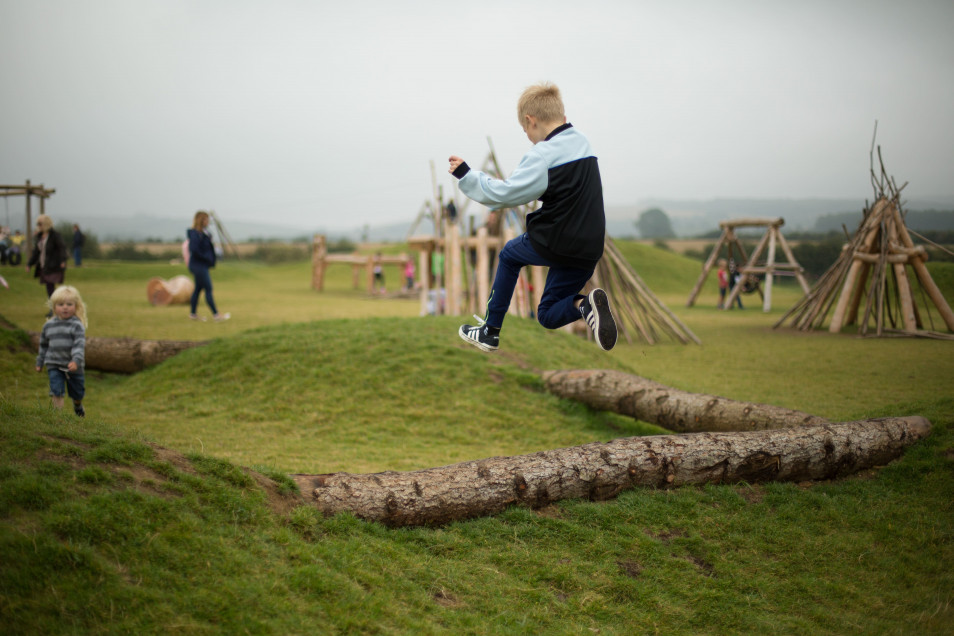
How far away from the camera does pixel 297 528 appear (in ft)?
12.9

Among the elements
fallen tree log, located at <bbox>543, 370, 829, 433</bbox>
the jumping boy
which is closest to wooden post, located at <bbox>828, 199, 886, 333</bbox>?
fallen tree log, located at <bbox>543, 370, 829, 433</bbox>

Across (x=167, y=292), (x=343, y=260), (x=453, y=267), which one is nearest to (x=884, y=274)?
(x=453, y=267)

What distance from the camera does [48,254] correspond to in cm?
1206

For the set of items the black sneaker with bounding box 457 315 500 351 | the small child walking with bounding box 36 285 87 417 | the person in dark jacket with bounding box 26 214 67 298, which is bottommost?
the small child walking with bounding box 36 285 87 417

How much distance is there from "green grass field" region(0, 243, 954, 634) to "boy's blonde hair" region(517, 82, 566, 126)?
2759mm

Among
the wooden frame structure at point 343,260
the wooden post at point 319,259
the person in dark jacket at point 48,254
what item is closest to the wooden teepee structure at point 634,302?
the person in dark jacket at point 48,254

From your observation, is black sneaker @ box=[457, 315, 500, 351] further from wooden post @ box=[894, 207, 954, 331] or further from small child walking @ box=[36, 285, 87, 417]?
wooden post @ box=[894, 207, 954, 331]

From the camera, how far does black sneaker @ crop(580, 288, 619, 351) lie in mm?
3959

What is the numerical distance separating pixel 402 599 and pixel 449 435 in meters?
4.19

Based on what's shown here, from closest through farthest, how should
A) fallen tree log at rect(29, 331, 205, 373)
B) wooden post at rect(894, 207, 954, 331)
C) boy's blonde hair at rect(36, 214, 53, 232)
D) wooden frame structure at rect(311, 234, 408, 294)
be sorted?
fallen tree log at rect(29, 331, 205, 373), boy's blonde hair at rect(36, 214, 53, 232), wooden post at rect(894, 207, 954, 331), wooden frame structure at rect(311, 234, 408, 294)

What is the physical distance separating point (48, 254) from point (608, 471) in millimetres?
11836

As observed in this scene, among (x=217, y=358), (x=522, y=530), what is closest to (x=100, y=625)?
(x=522, y=530)

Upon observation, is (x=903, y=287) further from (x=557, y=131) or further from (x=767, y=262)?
(x=557, y=131)

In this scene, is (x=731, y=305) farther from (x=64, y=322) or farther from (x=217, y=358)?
(x=64, y=322)
